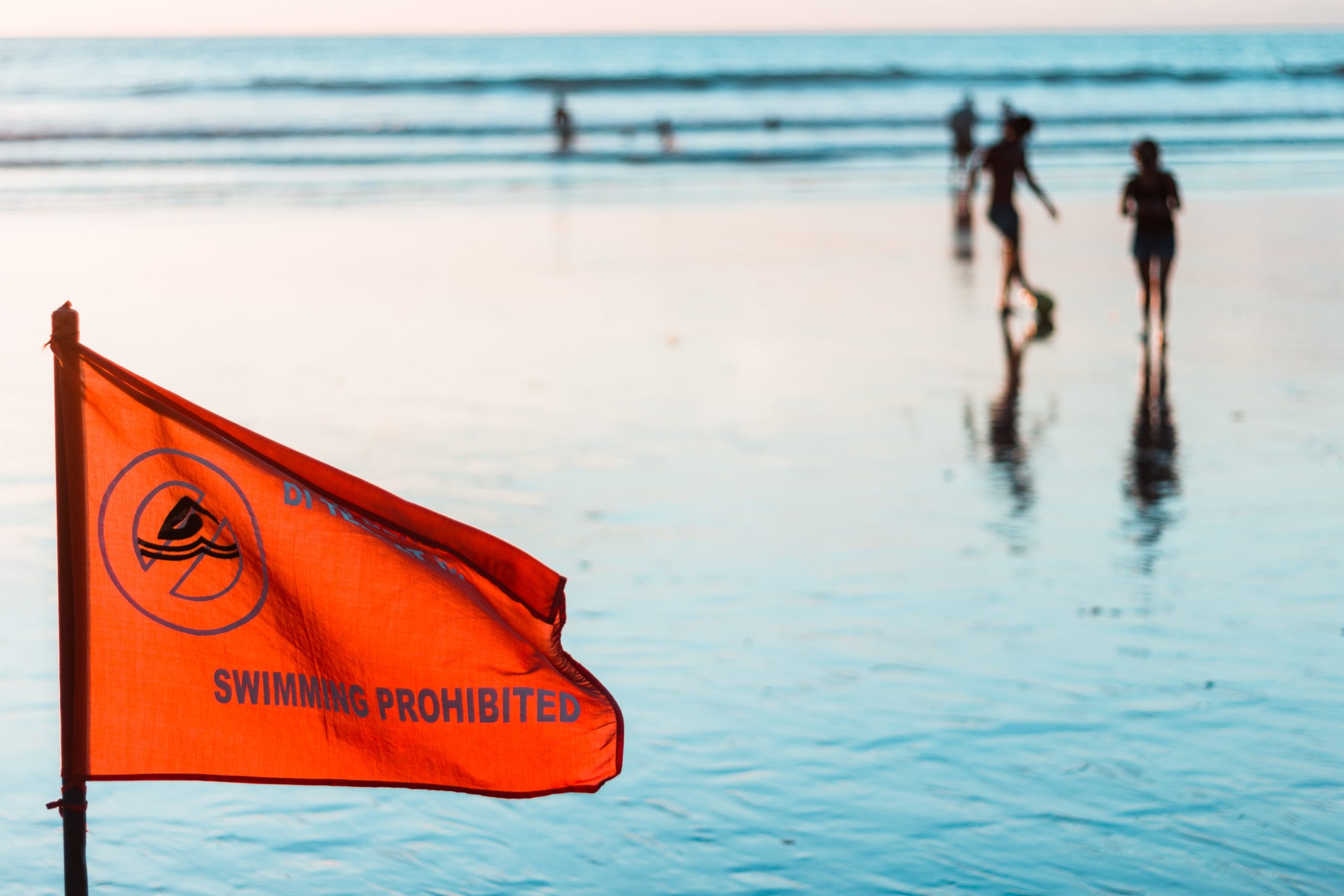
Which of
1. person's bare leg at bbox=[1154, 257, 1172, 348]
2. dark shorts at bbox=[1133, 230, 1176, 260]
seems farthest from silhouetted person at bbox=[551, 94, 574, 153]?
dark shorts at bbox=[1133, 230, 1176, 260]

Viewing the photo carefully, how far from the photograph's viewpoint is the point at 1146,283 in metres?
15.2

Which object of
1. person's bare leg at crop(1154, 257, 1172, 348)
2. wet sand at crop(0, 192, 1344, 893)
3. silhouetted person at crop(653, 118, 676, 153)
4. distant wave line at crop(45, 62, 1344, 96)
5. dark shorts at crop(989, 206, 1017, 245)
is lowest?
wet sand at crop(0, 192, 1344, 893)

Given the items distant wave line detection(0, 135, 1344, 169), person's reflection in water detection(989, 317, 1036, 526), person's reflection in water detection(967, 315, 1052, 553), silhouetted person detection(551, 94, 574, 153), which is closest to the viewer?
person's reflection in water detection(967, 315, 1052, 553)

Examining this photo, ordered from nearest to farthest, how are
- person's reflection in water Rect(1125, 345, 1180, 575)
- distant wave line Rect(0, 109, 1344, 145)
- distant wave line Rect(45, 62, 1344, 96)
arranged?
person's reflection in water Rect(1125, 345, 1180, 575) < distant wave line Rect(0, 109, 1344, 145) < distant wave line Rect(45, 62, 1344, 96)

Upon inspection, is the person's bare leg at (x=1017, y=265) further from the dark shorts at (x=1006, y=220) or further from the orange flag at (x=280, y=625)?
the orange flag at (x=280, y=625)

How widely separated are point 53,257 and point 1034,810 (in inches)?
764

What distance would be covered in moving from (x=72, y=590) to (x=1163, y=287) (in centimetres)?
1251

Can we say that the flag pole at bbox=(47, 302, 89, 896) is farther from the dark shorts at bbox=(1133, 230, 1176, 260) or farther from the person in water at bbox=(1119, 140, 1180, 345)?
the dark shorts at bbox=(1133, 230, 1176, 260)

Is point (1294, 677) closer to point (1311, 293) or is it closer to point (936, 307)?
point (936, 307)

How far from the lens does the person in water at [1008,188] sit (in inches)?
658

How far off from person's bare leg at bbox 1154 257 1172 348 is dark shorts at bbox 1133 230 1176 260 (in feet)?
0.18

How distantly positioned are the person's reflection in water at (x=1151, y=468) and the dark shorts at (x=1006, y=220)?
327 centimetres

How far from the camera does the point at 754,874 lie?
499 centimetres

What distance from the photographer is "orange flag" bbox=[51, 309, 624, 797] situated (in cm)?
379
